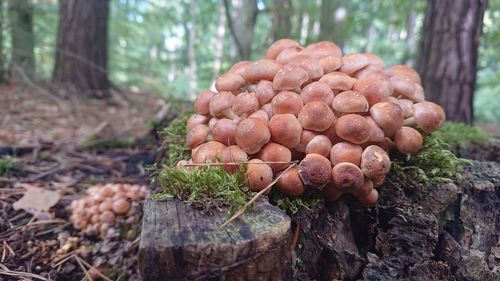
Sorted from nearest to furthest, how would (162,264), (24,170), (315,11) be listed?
(162,264) → (24,170) → (315,11)

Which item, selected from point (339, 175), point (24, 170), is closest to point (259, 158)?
point (339, 175)

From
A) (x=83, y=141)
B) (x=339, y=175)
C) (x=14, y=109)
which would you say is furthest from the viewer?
(x=14, y=109)

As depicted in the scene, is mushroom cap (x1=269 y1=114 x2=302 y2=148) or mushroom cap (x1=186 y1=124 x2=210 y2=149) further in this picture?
mushroom cap (x1=186 y1=124 x2=210 y2=149)

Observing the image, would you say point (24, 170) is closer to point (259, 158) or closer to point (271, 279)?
point (259, 158)

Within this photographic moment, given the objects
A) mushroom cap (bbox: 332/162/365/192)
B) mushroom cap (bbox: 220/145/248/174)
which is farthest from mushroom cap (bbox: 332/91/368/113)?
mushroom cap (bbox: 220/145/248/174)

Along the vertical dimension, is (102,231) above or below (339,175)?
below

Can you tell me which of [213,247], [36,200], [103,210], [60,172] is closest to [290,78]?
[213,247]

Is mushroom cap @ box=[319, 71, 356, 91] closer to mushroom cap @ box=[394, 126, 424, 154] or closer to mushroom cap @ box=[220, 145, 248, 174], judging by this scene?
mushroom cap @ box=[394, 126, 424, 154]

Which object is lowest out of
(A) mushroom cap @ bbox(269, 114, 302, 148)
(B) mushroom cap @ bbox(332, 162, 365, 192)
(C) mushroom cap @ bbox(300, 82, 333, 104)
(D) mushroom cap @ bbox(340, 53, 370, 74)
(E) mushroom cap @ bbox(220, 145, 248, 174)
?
(B) mushroom cap @ bbox(332, 162, 365, 192)

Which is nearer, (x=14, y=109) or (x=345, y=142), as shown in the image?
(x=345, y=142)
